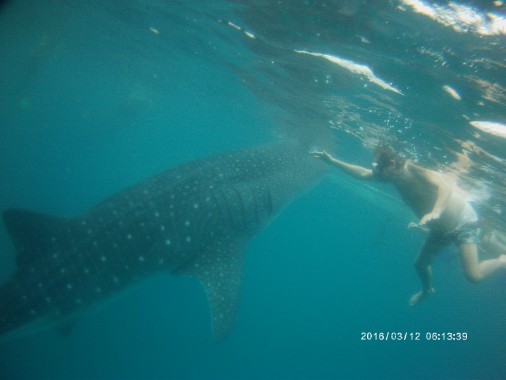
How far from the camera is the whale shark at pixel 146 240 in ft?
16.7

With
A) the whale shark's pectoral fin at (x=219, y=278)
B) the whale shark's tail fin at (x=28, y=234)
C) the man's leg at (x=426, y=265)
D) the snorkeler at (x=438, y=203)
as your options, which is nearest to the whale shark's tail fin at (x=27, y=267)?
the whale shark's tail fin at (x=28, y=234)

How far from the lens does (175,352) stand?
18.2 m

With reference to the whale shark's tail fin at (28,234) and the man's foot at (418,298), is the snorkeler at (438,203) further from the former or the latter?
the whale shark's tail fin at (28,234)

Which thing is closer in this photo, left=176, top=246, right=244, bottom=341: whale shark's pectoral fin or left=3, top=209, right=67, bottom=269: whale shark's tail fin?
left=3, top=209, right=67, bottom=269: whale shark's tail fin

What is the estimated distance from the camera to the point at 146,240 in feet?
19.1

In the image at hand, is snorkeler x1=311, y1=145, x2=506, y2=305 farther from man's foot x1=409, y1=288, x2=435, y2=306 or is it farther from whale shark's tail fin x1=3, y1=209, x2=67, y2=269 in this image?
whale shark's tail fin x1=3, y1=209, x2=67, y2=269

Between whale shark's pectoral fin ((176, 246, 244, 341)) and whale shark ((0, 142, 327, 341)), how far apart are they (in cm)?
2

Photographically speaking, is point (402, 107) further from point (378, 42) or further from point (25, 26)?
point (25, 26)

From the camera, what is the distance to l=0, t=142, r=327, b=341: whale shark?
5094 millimetres

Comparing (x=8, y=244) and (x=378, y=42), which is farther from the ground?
(x=378, y=42)

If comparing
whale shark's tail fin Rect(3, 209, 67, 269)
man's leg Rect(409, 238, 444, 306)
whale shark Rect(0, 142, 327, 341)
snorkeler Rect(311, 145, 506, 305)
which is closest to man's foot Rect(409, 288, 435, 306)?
man's leg Rect(409, 238, 444, 306)

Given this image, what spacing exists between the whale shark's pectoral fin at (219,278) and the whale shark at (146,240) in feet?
0.06

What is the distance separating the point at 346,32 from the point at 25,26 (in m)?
36.9

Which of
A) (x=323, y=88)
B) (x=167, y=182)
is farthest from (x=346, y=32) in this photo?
(x=167, y=182)
